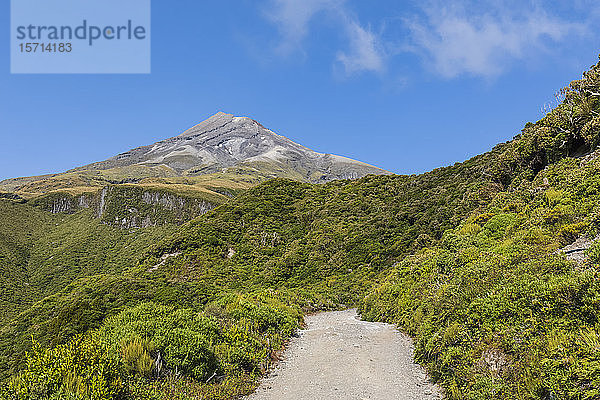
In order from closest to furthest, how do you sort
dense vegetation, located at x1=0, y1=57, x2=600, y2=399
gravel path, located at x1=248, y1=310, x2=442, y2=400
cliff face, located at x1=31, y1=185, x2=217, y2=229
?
dense vegetation, located at x1=0, y1=57, x2=600, y2=399 → gravel path, located at x1=248, y1=310, x2=442, y2=400 → cliff face, located at x1=31, y1=185, x2=217, y2=229

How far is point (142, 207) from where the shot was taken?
412 feet

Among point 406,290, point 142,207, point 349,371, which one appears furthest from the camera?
point 142,207

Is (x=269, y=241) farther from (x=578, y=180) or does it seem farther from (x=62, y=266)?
(x=62, y=266)

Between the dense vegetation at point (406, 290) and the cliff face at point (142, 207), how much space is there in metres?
75.6

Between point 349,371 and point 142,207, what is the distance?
130111mm

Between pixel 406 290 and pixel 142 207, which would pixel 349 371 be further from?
pixel 142 207

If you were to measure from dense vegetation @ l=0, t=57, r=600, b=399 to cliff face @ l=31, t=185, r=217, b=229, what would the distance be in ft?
248

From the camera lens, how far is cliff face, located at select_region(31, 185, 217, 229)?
121 meters

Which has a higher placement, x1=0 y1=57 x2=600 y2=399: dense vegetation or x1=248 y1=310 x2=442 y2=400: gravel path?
x1=0 y1=57 x2=600 y2=399: dense vegetation

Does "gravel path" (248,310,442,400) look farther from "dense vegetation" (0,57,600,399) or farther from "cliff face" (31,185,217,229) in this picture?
"cliff face" (31,185,217,229)

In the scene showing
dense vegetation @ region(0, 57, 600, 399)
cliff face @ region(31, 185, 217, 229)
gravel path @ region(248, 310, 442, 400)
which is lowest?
gravel path @ region(248, 310, 442, 400)

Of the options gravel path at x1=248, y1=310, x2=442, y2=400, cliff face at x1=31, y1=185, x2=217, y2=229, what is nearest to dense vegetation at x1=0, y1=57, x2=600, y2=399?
gravel path at x1=248, y1=310, x2=442, y2=400

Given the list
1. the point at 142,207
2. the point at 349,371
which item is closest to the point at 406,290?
the point at 349,371

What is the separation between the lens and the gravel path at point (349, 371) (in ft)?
Result: 23.3
